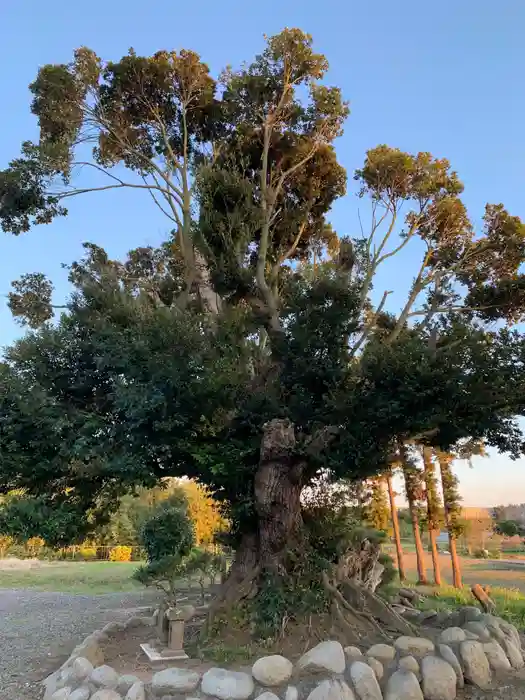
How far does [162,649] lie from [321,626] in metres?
2.04

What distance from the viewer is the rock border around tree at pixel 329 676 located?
227 inches

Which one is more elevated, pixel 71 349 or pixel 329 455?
pixel 71 349

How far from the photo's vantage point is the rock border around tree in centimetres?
578

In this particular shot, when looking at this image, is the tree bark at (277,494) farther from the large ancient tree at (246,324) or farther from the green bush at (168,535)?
the green bush at (168,535)

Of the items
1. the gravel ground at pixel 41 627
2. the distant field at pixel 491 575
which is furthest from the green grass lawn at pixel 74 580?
the distant field at pixel 491 575

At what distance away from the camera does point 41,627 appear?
10867mm

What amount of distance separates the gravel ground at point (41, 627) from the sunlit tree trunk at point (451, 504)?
897cm

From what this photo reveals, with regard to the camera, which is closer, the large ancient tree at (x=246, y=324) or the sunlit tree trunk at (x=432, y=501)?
the large ancient tree at (x=246, y=324)

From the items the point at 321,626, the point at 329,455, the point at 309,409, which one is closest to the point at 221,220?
the point at 309,409

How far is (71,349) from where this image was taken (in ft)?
27.3

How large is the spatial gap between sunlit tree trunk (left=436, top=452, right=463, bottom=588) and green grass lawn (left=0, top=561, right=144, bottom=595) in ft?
32.3

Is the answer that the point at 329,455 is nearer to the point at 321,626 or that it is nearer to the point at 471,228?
the point at 321,626

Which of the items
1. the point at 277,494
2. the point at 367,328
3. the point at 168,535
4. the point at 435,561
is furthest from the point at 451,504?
the point at 277,494

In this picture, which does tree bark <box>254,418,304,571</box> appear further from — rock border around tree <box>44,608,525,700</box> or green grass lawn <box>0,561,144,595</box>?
green grass lawn <box>0,561,144,595</box>
